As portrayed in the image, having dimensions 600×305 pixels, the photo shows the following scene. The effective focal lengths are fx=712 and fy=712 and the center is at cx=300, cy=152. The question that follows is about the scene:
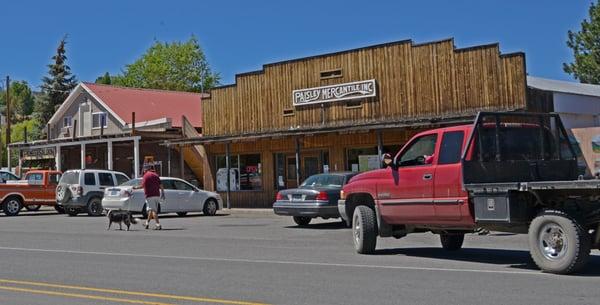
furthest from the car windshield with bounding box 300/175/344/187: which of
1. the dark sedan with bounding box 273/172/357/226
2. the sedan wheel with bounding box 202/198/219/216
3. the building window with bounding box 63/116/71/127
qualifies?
the building window with bounding box 63/116/71/127

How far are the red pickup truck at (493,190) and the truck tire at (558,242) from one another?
0.04ft

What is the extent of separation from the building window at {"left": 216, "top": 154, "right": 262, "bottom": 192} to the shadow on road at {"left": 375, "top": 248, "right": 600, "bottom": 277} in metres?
17.0

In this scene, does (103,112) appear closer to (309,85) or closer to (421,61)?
(309,85)

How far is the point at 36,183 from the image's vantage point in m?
29.4

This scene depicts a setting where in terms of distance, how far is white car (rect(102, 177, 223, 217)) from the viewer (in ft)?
78.1

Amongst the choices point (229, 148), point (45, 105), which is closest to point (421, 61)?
point (229, 148)

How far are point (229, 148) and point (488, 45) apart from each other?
1183 centimetres

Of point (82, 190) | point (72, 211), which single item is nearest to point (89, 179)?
point (82, 190)

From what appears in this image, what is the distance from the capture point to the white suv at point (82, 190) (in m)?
27.4

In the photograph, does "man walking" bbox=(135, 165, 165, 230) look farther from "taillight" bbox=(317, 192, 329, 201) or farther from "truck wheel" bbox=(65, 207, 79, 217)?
"truck wheel" bbox=(65, 207, 79, 217)

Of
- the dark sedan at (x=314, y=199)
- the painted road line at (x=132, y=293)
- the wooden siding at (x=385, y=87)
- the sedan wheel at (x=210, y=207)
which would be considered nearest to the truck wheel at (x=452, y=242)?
the dark sedan at (x=314, y=199)

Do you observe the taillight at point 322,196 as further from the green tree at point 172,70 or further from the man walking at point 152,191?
the green tree at point 172,70

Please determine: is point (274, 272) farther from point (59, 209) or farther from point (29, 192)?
point (59, 209)

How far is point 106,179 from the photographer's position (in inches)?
1116
